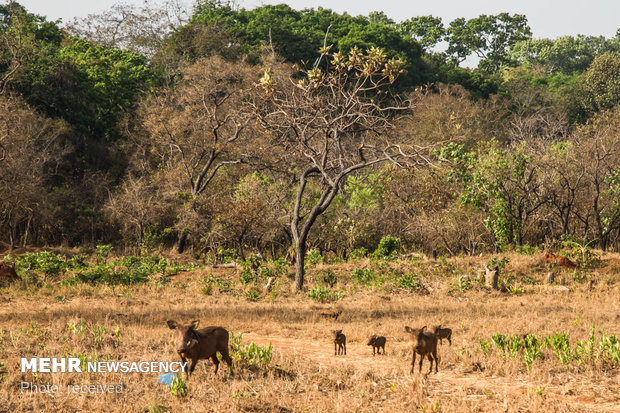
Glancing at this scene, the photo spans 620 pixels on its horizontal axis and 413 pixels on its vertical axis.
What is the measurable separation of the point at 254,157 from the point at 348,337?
18.4 meters

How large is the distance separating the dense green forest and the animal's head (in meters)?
8.38

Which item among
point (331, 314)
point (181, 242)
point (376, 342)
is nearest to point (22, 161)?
point (181, 242)

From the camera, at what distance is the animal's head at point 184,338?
6699mm

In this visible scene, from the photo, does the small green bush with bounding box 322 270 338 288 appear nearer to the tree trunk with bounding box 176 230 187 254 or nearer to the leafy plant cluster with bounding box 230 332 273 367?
the leafy plant cluster with bounding box 230 332 273 367

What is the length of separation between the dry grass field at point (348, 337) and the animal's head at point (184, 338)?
0.55 m

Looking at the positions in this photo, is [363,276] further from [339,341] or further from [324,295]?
[339,341]

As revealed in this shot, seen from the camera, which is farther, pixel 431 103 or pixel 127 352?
A: pixel 431 103

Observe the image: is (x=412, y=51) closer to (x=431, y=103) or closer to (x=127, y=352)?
(x=431, y=103)

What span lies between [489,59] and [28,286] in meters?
Result: 71.8

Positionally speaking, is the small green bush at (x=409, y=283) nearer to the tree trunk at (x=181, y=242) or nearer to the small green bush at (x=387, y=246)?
the small green bush at (x=387, y=246)

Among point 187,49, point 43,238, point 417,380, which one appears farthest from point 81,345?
point 187,49

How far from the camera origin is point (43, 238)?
2719 centimetres

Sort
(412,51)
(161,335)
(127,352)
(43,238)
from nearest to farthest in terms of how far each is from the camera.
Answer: (127,352), (161,335), (43,238), (412,51)

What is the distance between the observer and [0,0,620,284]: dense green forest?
18781 mm
